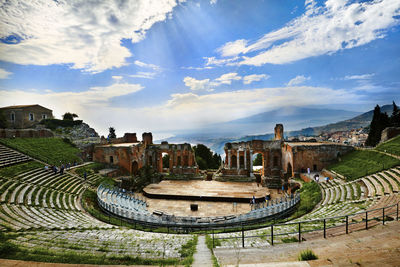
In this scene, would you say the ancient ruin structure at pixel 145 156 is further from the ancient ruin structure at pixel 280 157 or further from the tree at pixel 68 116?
the tree at pixel 68 116

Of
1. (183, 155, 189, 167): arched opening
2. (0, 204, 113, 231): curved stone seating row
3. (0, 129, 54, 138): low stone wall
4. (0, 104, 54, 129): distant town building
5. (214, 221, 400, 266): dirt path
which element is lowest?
(0, 204, 113, 231): curved stone seating row

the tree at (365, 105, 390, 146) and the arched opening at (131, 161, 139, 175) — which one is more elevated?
the tree at (365, 105, 390, 146)

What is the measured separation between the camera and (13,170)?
65.2 ft

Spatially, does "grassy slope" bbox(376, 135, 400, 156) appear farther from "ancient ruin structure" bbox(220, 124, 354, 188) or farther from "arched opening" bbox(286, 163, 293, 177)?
"arched opening" bbox(286, 163, 293, 177)

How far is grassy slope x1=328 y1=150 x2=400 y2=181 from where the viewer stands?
1962 centimetres

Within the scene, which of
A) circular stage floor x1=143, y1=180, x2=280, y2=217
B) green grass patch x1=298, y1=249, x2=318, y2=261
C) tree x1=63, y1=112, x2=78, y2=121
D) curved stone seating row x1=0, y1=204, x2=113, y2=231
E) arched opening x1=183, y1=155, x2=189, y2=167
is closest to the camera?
green grass patch x1=298, y1=249, x2=318, y2=261

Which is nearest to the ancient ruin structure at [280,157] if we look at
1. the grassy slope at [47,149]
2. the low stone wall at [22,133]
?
the grassy slope at [47,149]

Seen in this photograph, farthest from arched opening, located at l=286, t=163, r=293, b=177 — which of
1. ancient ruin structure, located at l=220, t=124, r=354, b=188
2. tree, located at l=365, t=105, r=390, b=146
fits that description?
tree, located at l=365, t=105, r=390, b=146

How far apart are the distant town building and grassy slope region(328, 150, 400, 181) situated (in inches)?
2386

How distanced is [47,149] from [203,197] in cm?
2304

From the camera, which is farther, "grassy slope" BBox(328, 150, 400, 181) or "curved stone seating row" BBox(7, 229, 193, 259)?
"grassy slope" BBox(328, 150, 400, 181)

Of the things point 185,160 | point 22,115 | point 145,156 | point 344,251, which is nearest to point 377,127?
point 185,160

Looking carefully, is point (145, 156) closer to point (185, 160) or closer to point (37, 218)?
point (185, 160)

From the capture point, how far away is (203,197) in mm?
22328
